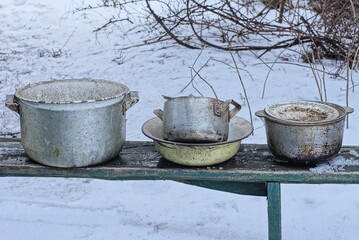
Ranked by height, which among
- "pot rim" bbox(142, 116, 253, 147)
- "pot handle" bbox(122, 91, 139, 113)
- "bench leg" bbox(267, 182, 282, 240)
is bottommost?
"bench leg" bbox(267, 182, 282, 240)

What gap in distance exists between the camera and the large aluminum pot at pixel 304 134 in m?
2.03

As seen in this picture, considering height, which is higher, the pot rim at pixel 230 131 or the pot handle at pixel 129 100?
the pot handle at pixel 129 100

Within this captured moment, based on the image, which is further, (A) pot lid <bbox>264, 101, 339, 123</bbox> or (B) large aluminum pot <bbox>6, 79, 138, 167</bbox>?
(A) pot lid <bbox>264, 101, 339, 123</bbox>

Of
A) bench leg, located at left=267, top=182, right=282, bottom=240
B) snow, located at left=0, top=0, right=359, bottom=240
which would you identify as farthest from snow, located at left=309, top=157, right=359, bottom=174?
bench leg, located at left=267, top=182, right=282, bottom=240

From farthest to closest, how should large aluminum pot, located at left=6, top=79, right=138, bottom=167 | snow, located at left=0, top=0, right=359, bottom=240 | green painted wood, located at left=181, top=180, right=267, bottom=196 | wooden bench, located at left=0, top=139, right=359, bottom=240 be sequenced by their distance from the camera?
snow, located at left=0, top=0, right=359, bottom=240
green painted wood, located at left=181, top=180, right=267, bottom=196
wooden bench, located at left=0, top=139, right=359, bottom=240
large aluminum pot, located at left=6, top=79, right=138, bottom=167

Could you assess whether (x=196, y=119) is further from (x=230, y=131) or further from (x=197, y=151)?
(x=230, y=131)

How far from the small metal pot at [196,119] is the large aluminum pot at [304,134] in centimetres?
16

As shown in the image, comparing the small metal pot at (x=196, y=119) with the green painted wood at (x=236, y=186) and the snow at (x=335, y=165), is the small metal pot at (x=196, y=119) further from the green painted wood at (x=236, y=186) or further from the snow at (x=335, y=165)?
the snow at (x=335, y=165)

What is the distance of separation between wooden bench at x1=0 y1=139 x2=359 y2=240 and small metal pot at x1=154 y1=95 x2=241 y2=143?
0.11 meters

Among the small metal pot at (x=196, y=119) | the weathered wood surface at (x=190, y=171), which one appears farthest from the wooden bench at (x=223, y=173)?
the small metal pot at (x=196, y=119)

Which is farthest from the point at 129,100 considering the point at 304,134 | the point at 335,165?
the point at 335,165

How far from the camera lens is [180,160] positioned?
6.89ft

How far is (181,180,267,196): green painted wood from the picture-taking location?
7.14 feet

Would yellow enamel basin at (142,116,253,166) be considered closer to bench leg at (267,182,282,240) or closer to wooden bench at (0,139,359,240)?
wooden bench at (0,139,359,240)
